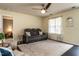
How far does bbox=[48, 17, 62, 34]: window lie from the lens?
1.90 meters

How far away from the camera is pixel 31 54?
1806mm

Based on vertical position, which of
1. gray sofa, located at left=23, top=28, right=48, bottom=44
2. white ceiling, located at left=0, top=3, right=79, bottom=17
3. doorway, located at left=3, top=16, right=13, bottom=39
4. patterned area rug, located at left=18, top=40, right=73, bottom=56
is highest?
white ceiling, located at left=0, top=3, right=79, bottom=17

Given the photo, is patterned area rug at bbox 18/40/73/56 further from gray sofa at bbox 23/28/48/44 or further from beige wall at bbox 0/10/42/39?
beige wall at bbox 0/10/42/39

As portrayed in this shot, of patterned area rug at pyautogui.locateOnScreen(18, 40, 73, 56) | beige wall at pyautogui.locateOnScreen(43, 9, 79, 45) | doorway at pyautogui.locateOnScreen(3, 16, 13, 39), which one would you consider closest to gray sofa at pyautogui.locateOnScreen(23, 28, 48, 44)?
patterned area rug at pyautogui.locateOnScreen(18, 40, 73, 56)

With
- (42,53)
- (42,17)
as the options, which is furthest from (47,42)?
(42,17)

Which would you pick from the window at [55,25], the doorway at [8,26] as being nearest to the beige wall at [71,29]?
the window at [55,25]

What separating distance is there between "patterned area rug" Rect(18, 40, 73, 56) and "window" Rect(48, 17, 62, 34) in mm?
249

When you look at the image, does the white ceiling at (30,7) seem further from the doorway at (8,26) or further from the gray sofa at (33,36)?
the gray sofa at (33,36)

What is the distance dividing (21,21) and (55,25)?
0.74 m

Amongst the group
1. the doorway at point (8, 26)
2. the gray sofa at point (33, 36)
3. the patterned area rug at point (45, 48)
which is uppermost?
the doorway at point (8, 26)

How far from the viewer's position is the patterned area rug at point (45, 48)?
5.91 ft

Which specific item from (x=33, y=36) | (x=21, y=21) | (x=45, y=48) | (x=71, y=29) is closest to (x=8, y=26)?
(x=21, y=21)

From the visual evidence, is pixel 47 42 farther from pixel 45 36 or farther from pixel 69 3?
pixel 69 3

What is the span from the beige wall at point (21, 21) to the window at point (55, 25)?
0.77 feet
